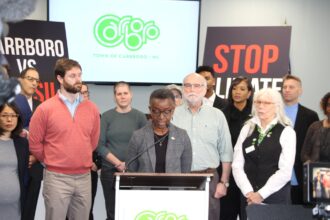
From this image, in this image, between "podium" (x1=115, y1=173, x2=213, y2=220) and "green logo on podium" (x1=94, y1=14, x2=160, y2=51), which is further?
"green logo on podium" (x1=94, y1=14, x2=160, y2=51)

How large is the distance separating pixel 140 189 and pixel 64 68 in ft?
4.78

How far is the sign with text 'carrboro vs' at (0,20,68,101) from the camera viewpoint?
505cm

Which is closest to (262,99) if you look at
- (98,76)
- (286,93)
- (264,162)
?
(264,162)

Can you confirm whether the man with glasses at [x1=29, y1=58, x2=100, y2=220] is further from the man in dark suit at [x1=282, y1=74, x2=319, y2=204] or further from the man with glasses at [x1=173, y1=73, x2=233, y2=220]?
the man in dark suit at [x1=282, y1=74, x2=319, y2=204]

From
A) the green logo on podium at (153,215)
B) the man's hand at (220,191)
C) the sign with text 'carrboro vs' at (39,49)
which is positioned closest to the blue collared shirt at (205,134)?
the man's hand at (220,191)

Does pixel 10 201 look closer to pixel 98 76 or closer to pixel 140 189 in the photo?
pixel 140 189

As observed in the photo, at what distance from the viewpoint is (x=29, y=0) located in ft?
2.76

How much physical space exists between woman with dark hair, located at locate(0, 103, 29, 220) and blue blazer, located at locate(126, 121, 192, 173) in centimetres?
82

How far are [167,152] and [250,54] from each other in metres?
2.68

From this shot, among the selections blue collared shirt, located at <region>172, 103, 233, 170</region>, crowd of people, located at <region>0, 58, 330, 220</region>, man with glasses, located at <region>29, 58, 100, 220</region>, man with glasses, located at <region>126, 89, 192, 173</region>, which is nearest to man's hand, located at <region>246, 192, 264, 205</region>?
crowd of people, located at <region>0, 58, 330, 220</region>

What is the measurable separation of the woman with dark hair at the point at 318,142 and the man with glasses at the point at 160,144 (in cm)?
119

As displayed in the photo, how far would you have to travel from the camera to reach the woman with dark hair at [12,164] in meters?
3.35

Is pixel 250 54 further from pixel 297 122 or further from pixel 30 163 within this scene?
pixel 30 163

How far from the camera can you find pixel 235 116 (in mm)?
4262
